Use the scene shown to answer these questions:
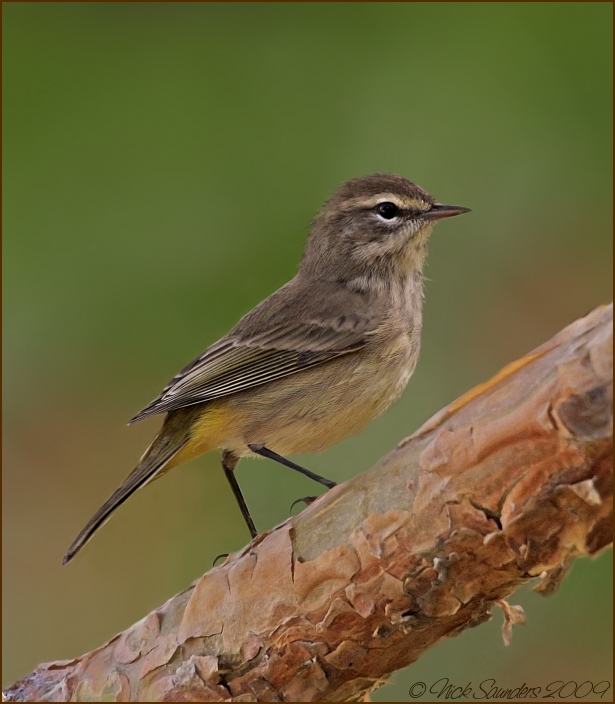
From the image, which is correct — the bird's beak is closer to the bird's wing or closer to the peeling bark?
the bird's wing

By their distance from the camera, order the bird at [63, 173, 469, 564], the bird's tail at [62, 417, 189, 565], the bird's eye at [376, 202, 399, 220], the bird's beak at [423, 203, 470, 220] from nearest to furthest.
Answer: the bird's tail at [62, 417, 189, 565] → the bird at [63, 173, 469, 564] → the bird's beak at [423, 203, 470, 220] → the bird's eye at [376, 202, 399, 220]

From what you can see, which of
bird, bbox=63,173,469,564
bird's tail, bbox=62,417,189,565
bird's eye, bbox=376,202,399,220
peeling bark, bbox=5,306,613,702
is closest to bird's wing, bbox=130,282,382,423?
bird, bbox=63,173,469,564

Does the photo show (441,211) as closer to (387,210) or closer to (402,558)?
(387,210)

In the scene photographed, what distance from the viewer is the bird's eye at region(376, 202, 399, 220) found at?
470cm

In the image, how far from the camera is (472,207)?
16.1 feet

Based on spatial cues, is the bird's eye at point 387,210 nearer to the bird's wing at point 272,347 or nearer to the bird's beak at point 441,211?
the bird's beak at point 441,211

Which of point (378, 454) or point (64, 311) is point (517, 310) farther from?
point (64, 311)

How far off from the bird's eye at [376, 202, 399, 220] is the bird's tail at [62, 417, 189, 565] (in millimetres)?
1526

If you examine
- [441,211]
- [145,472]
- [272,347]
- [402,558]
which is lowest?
[402,558]

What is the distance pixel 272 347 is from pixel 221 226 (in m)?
0.75

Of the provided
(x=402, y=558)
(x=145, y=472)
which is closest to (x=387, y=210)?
(x=145, y=472)

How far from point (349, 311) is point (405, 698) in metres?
1.75

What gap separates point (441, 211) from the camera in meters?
4.55

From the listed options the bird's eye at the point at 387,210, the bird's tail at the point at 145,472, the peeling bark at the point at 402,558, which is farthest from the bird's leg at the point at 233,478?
the bird's eye at the point at 387,210
